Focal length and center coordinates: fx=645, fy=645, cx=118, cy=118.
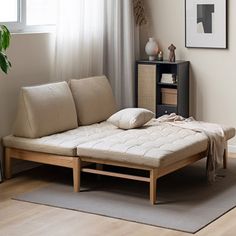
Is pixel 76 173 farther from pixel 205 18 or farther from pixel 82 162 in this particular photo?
pixel 205 18

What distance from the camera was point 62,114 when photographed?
5680mm

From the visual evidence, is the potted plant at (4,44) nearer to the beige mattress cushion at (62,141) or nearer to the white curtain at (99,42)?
the beige mattress cushion at (62,141)

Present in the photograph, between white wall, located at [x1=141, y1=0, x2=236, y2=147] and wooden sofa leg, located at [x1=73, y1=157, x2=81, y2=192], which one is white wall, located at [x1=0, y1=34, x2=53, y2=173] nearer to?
wooden sofa leg, located at [x1=73, y1=157, x2=81, y2=192]

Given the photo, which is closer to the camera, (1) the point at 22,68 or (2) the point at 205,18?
(1) the point at 22,68

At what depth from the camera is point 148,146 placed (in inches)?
195

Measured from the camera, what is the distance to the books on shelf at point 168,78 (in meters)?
6.61

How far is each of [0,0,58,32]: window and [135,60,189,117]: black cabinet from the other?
45.9 inches

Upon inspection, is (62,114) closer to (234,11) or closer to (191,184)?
(191,184)

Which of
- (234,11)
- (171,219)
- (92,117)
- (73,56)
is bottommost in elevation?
(171,219)

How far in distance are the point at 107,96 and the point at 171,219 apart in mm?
2071

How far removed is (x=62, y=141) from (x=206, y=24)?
2.15 meters

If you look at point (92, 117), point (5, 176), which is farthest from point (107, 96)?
point (5, 176)

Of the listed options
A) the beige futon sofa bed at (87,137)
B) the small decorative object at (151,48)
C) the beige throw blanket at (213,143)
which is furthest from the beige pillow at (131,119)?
the small decorative object at (151,48)

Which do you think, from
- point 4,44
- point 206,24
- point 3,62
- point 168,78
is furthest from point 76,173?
point 206,24
